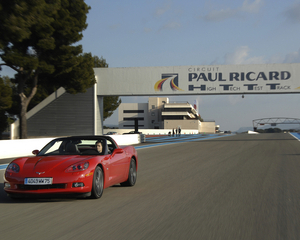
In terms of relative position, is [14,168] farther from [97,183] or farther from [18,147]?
[18,147]

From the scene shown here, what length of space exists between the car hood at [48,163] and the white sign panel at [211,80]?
3121 centimetres

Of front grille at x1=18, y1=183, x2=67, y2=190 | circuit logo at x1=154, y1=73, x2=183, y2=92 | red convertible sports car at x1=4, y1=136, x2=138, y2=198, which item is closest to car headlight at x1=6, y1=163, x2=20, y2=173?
red convertible sports car at x1=4, y1=136, x2=138, y2=198

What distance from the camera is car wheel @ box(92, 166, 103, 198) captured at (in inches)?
242

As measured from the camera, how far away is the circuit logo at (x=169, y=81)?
3755 cm

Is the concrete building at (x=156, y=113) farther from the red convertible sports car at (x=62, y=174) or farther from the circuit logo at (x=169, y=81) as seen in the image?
the red convertible sports car at (x=62, y=174)

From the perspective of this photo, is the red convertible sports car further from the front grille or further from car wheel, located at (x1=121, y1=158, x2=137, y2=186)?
car wheel, located at (x1=121, y1=158, x2=137, y2=186)

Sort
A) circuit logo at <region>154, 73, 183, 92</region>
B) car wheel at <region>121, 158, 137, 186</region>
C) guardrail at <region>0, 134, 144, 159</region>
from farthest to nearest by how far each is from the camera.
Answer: circuit logo at <region>154, 73, 183, 92</region> → guardrail at <region>0, 134, 144, 159</region> → car wheel at <region>121, 158, 137, 186</region>

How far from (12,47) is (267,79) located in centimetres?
2448

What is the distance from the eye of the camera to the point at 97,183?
6.30 meters

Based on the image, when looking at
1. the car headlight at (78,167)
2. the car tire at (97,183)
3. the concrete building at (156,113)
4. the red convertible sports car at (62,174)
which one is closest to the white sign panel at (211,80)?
the red convertible sports car at (62,174)

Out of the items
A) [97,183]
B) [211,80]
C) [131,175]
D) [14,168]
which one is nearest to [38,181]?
[14,168]

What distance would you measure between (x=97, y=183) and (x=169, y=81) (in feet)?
105

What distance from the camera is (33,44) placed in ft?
94.8

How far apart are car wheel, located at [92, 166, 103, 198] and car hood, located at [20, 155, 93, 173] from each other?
0.30 m
